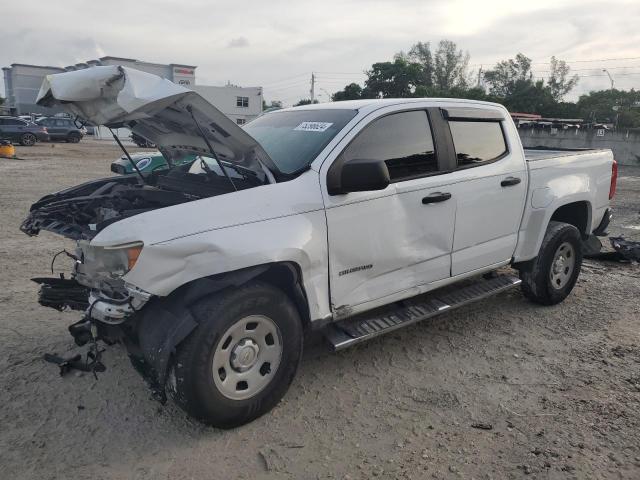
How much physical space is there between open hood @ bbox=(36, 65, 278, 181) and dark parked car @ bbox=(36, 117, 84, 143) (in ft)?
103

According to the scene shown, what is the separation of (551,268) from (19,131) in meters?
29.4

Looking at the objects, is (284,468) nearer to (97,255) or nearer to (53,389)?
(97,255)

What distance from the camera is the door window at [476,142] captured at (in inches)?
167

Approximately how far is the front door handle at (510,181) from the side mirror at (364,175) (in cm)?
169

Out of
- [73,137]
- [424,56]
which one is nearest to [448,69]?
[424,56]

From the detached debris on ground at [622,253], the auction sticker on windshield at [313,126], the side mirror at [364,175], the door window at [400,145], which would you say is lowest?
the detached debris on ground at [622,253]

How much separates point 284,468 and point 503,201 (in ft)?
9.43

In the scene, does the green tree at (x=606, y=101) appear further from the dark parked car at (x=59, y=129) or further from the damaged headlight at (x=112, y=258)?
the damaged headlight at (x=112, y=258)

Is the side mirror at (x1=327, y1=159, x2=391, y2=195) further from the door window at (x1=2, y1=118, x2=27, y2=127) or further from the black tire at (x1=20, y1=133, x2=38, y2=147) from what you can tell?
the black tire at (x1=20, y1=133, x2=38, y2=147)

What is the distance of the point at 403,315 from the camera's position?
3.89m

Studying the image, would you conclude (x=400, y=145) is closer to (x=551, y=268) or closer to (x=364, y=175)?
(x=364, y=175)

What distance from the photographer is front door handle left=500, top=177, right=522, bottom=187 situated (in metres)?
4.45

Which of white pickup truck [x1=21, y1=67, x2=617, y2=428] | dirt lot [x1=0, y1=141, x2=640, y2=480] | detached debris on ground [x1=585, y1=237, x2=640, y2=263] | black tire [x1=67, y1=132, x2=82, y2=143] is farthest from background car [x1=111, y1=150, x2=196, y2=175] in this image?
black tire [x1=67, y1=132, x2=82, y2=143]

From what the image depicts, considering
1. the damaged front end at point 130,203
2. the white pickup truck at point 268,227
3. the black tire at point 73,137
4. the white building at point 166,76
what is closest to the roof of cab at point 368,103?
the white pickup truck at point 268,227
